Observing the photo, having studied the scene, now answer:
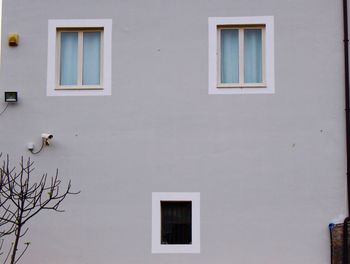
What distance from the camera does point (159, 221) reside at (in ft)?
37.6

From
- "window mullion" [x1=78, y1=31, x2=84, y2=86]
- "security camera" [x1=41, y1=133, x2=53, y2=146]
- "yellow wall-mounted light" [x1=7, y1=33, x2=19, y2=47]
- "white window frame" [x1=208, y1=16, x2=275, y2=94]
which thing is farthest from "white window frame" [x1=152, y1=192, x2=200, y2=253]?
"yellow wall-mounted light" [x1=7, y1=33, x2=19, y2=47]

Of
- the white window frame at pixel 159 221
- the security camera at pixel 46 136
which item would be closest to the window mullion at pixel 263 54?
the white window frame at pixel 159 221

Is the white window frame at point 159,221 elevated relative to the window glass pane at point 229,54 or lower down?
lower down

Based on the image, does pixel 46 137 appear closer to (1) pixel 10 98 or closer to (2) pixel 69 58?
(1) pixel 10 98

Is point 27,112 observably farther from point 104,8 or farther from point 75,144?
point 104,8

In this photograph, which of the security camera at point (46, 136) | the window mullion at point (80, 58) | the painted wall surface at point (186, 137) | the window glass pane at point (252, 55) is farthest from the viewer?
the window mullion at point (80, 58)

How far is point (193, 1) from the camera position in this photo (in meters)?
11.9

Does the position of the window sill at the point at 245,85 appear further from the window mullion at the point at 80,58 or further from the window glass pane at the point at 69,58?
the window glass pane at the point at 69,58

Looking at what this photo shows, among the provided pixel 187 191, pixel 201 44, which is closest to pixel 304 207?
pixel 187 191

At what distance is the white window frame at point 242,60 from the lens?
11.6m

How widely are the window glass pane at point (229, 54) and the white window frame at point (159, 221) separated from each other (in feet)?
7.53

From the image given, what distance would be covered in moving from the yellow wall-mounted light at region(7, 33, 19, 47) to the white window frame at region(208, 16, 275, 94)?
358 centimetres

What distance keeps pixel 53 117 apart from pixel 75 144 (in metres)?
0.65

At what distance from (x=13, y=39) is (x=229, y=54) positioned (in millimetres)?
4017
